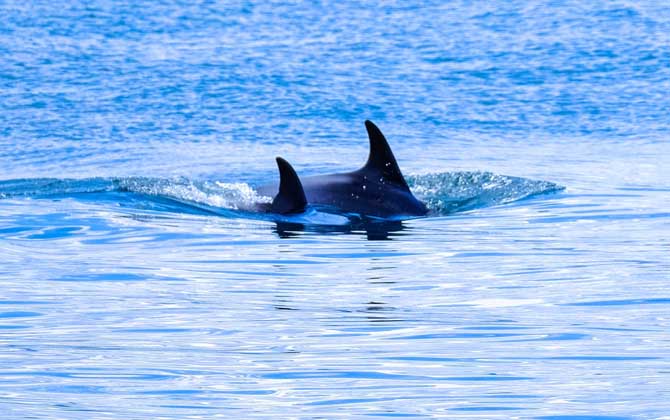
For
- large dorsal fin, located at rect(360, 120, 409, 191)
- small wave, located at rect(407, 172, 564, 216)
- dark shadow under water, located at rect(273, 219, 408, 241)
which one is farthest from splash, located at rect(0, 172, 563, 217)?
dark shadow under water, located at rect(273, 219, 408, 241)

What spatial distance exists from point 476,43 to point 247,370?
1051 inches

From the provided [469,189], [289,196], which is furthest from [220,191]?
[469,189]

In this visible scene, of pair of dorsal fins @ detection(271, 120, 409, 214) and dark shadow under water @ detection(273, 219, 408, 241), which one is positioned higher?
pair of dorsal fins @ detection(271, 120, 409, 214)

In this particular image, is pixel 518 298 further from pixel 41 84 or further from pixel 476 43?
pixel 476 43

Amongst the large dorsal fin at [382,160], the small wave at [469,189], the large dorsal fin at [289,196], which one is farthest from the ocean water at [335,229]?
the large dorsal fin at [382,160]

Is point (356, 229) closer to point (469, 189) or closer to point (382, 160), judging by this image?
point (382, 160)

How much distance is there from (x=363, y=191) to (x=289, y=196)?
98 cm

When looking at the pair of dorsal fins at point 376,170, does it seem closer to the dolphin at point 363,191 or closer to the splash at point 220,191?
the dolphin at point 363,191

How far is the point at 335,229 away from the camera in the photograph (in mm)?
13094

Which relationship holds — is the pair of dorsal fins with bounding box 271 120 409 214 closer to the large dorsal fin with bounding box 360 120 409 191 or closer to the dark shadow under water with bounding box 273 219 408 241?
the large dorsal fin with bounding box 360 120 409 191

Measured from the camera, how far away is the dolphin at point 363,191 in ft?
45.4

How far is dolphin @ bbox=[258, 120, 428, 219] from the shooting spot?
13.8 m

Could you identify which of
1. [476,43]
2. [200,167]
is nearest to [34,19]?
[476,43]

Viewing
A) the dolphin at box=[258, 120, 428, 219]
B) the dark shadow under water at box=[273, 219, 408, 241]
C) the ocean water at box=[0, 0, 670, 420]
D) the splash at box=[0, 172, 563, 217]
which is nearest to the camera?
the ocean water at box=[0, 0, 670, 420]
